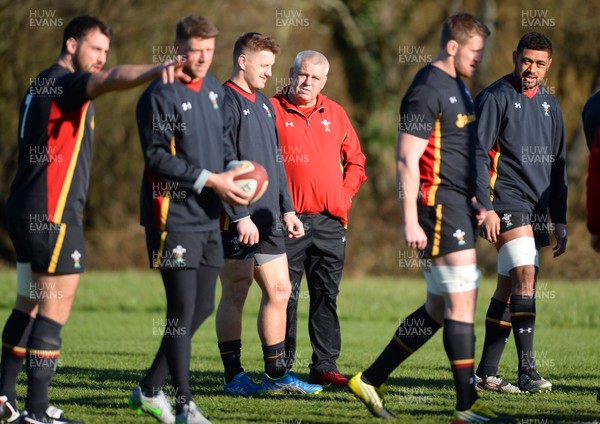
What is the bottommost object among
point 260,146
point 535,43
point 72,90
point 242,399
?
point 242,399

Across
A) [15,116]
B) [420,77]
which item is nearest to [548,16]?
[15,116]

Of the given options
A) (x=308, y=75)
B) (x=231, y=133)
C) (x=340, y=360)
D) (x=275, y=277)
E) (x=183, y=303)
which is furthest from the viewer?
(x=340, y=360)

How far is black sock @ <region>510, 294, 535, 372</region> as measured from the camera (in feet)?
25.0

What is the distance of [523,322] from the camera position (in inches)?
301

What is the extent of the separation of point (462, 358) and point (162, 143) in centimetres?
218

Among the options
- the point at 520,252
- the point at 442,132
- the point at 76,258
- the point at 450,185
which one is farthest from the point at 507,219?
the point at 76,258

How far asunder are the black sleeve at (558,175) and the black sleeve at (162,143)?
11.5ft

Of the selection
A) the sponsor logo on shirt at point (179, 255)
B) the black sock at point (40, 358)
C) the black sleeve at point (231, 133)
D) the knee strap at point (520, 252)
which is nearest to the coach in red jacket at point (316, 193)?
the black sleeve at point (231, 133)

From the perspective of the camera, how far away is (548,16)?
24859mm

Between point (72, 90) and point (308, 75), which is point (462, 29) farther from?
point (72, 90)

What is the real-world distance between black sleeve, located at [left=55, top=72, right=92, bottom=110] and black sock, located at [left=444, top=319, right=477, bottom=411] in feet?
8.25

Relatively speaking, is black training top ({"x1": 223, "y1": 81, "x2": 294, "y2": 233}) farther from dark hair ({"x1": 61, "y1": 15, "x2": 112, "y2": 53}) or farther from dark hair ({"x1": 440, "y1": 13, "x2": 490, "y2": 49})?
dark hair ({"x1": 440, "y1": 13, "x2": 490, "y2": 49})

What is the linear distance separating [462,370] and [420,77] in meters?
1.78

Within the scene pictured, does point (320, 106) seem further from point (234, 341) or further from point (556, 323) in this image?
point (556, 323)
